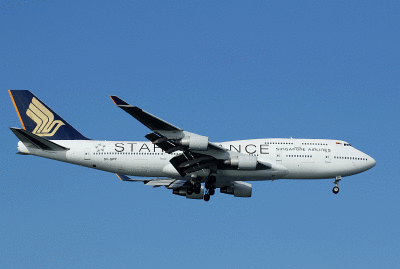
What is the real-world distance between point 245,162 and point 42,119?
63.0 feet

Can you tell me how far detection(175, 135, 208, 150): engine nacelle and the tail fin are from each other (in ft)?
A: 43.6

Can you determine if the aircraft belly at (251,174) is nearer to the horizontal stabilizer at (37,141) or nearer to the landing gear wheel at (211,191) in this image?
the landing gear wheel at (211,191)

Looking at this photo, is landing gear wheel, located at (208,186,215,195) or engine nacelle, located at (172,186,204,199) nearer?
landing gear wheel, located at (208,186,215,195)

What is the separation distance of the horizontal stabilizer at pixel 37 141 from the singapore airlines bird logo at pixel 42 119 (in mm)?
2903

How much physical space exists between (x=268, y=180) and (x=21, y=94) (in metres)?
23.3

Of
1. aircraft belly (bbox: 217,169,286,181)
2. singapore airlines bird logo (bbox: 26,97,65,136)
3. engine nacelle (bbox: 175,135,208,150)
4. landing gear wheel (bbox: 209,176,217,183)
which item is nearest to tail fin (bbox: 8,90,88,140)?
singapore airlines bird logo (bbox: 26,97,65,136)

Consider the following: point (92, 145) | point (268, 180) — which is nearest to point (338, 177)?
point (268, 180)

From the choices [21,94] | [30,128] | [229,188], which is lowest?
[229,188]

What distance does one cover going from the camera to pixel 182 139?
3409cm

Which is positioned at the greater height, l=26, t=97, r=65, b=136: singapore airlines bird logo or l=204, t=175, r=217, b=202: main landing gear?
l=26, t=97, r=65, b=136: singapore airlines bird logo

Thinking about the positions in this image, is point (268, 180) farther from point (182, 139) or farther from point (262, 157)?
point (182, 139)

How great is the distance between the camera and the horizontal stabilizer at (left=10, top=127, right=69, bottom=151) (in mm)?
38816

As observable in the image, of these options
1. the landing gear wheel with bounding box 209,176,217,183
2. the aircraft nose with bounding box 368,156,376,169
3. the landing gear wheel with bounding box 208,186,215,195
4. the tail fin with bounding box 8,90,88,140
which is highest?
the tail fin with bounding box 8,90,88,140

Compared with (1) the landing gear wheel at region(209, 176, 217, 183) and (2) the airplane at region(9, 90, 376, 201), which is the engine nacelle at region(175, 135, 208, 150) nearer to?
(2) the airplane at region(9, 90, 376, 201)
